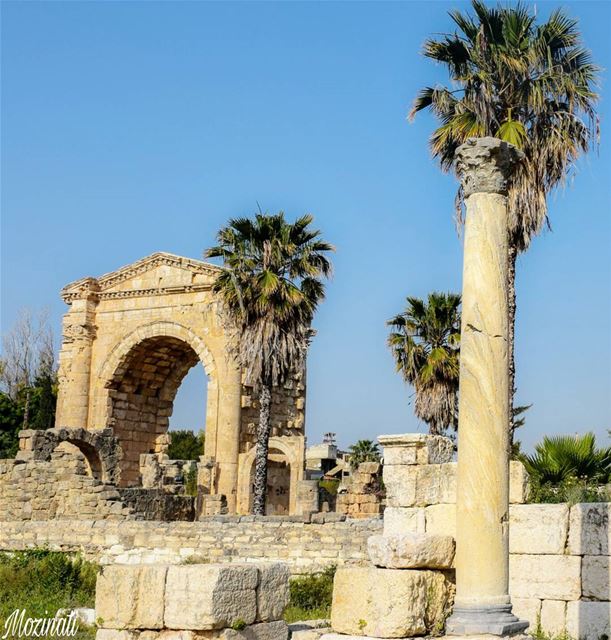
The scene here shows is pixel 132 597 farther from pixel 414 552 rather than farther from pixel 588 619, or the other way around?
pixel 588 619

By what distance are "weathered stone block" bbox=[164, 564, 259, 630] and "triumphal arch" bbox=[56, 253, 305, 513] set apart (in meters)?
21.5

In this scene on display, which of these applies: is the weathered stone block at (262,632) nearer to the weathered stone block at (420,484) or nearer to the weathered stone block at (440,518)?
the weathered stone block at (440,518)

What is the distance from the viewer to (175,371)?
35406 mm

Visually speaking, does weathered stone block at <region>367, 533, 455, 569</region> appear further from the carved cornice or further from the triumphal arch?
the carved cornice

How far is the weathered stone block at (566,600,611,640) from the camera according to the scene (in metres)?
9.96

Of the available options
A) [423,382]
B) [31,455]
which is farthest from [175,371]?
[423,382]

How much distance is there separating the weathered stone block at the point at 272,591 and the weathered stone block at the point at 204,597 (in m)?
0.24

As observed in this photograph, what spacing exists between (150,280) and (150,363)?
3.18 meters

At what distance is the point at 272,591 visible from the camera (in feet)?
27.9

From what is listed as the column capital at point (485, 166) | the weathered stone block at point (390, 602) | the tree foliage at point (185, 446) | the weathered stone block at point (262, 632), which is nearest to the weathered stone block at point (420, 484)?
the weathered stone block at point (390, 602)

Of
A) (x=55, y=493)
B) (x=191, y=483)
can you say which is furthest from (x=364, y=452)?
(x=55, y=493)

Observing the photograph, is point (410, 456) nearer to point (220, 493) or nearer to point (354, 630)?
point (354, 630)

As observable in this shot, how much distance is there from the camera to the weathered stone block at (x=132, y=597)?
8.05m

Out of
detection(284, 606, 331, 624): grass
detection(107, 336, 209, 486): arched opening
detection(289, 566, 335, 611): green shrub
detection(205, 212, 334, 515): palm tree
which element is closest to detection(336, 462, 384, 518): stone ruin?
detection(205, 212, 334, 515): palm tree
